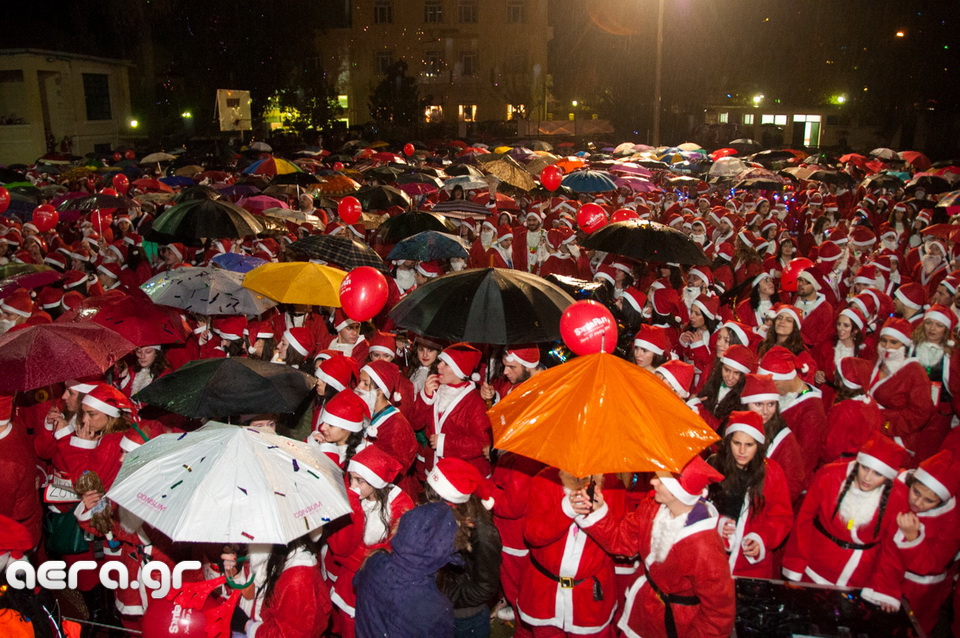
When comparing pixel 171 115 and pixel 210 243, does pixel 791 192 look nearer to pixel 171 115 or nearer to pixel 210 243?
pixel 210 243

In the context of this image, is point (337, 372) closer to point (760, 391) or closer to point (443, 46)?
point (760, 391)

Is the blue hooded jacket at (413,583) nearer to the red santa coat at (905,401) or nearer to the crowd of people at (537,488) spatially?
the crowd of people at (537,488)

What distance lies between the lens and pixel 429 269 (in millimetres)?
9977

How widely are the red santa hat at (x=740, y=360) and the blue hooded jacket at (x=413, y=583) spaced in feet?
10.8

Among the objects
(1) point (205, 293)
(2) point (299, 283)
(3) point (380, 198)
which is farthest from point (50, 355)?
(3) point (380, 198)

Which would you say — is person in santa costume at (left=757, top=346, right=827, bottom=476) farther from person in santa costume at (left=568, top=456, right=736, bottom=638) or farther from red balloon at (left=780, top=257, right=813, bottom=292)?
red balloon at (left=780, top=257, right=813, bottom=292)

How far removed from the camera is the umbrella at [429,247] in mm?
8750

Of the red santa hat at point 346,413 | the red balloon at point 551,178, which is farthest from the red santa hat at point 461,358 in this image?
the red balloon at point 551,178

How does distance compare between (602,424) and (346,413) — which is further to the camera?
(346,413)

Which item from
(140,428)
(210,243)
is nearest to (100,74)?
(210,243)

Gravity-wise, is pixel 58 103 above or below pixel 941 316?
above

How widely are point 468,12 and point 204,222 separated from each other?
52.8m

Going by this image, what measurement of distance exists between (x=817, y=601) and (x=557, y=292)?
2945 millimetres

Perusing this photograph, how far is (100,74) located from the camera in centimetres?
3909
